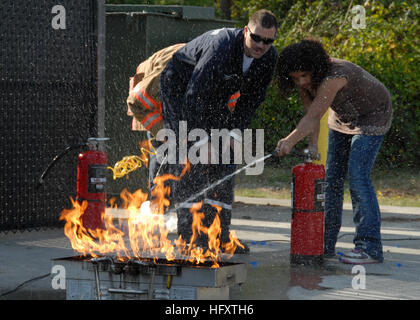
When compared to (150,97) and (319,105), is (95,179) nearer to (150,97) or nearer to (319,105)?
(150,97)

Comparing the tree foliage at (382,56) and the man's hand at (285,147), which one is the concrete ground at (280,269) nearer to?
the man's hand at (285,147)

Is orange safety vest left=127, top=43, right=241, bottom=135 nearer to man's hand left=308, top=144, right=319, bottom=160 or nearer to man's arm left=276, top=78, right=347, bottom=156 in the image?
man's hand left=308, top=144, right=319, bottom=160

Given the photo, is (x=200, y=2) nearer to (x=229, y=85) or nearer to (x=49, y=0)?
(x=49, y=0)

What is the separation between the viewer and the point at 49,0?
7.44m

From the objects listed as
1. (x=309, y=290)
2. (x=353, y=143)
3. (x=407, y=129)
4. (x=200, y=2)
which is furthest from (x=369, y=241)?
(x=200, y=2)

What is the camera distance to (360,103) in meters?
5.90

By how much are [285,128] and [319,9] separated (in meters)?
3.65

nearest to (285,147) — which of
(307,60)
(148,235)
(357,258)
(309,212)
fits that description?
(309,212)

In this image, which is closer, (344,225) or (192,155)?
(192,155)

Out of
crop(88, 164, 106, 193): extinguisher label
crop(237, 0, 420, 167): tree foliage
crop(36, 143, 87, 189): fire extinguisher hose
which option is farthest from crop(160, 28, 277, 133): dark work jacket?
crop(237, 0, 420, 167): tree foliage

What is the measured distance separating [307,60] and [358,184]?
1.03 meters

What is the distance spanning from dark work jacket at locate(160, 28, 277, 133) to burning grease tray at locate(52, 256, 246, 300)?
163 cm

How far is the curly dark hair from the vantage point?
5715 mm

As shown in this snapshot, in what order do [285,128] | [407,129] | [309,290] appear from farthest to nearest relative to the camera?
[285,128], [407,129], [309,290]
